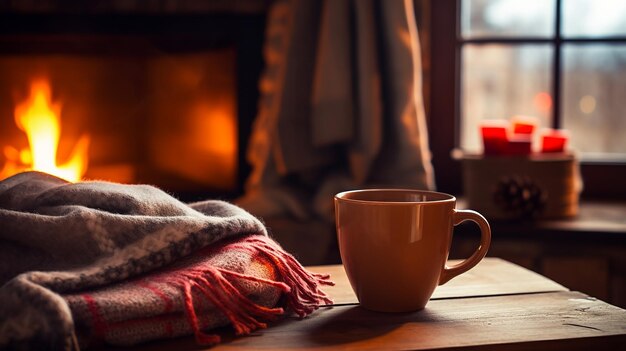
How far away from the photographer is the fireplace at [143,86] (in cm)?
177

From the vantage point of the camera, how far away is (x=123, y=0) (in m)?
1.76

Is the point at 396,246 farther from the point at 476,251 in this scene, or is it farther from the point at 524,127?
the point at 524,127

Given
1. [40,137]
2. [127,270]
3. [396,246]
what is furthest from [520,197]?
[40,137]

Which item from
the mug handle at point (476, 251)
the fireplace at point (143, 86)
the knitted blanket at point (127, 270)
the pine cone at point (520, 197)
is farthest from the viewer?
the fireplace at point (143, 86)

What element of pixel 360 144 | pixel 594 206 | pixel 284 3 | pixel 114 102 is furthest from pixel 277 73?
pixel 594 206

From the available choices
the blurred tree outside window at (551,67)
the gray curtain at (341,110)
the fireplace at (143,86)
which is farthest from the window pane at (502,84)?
the fireplace at (143,86)

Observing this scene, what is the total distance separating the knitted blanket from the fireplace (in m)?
1.20

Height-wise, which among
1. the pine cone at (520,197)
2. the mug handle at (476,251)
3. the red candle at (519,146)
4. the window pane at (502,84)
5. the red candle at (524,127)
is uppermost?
the window pane at (502,84)

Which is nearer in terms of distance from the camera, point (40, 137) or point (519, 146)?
point (519, 146)

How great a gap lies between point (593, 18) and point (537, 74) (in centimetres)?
19

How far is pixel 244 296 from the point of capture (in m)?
0.57

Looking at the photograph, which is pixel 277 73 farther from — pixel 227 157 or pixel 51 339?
pixel 51 339

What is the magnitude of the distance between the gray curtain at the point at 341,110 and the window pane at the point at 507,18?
0.24 meters

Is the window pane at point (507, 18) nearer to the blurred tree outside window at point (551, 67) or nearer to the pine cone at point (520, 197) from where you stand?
the blurred tree outside window at point (551, 67)
